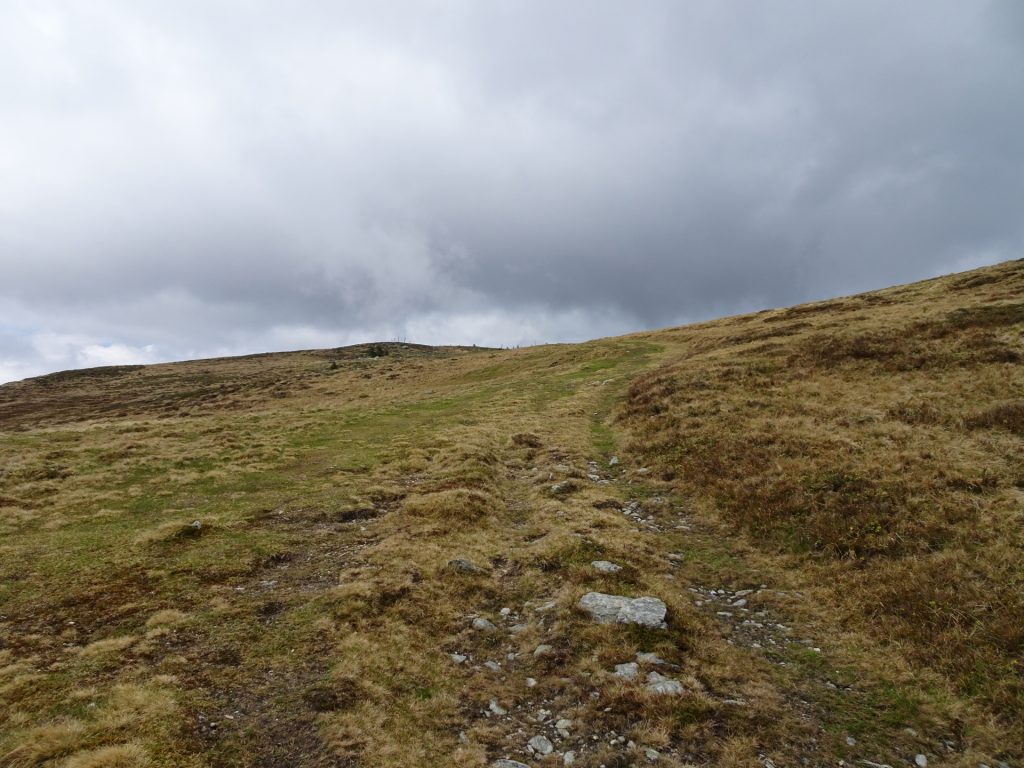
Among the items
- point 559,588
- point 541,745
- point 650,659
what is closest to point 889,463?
point 559,588

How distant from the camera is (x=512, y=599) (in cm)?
1411

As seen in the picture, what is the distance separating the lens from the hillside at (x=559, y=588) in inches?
348

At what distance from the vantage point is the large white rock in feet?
38.7

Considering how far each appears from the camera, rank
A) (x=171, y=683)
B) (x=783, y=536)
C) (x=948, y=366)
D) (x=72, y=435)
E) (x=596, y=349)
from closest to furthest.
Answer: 1. (x=171, y=683)
2. (x=783, y=536)
3. (x=948, y=366)
4. (x=72, y=435)
5. (x=596, y=349)

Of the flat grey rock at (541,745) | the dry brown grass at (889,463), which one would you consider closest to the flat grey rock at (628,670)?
the flat grey rock at (541,745)

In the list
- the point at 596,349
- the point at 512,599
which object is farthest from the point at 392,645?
the point at 596,349

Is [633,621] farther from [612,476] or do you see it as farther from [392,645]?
[612,476]

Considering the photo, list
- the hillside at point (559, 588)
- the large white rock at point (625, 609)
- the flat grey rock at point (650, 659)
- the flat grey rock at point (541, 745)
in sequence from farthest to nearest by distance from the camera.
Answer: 1. the large white rock at point (625, 609)
2. the flat grey rock at point (650, 659)
3. the hillside at point (559, 588)
4. the flat grey rock at point (541, 745)

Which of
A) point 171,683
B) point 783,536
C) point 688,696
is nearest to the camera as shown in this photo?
point 688,696

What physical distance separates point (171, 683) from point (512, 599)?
7.74m

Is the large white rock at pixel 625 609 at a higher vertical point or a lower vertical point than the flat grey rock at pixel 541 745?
higher

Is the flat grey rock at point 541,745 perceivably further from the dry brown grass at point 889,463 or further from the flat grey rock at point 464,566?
the dry brown grass at point 889,463

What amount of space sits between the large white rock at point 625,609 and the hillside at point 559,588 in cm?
28

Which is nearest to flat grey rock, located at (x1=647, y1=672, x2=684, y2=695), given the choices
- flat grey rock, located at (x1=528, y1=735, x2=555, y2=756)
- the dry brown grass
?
flat grey rock, located at (x1=528, y1=735, x2=555, y2=756)
